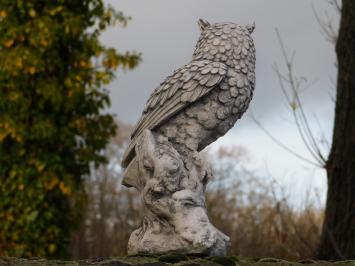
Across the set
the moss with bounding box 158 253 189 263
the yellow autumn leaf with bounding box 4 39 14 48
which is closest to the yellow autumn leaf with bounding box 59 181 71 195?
the yellow autumn leaf with bounding box 4 39 14 48

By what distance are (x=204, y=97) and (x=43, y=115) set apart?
134 inches

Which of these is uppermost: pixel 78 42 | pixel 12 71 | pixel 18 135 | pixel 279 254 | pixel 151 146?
pixel 78 42

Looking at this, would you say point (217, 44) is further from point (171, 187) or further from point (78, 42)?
point (78, 42)

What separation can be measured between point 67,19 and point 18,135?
1347 millimetres

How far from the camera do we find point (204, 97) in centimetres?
358

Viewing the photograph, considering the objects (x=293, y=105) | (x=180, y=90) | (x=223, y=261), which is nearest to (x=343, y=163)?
(x=293, y=105)

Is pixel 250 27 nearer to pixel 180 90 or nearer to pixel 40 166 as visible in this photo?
pixel 180 90

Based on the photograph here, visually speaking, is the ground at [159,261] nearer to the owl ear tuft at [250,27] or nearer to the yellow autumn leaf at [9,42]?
the owl ear tuft at [250,27]

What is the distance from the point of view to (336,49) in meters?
6.05

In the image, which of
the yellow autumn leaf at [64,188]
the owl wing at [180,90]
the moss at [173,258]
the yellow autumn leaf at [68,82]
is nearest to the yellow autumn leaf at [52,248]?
the yellow autumn leaf at [64,188]

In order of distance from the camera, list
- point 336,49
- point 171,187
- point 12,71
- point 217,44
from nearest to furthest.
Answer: point 171,187, point 217,44, point 336,49, point 12,71

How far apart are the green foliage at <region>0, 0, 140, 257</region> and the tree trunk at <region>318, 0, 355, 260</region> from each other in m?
2.30

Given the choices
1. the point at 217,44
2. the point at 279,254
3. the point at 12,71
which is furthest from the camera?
the point at 279,254

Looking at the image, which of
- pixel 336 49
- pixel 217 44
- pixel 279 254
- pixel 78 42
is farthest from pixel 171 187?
pixel 279 254
